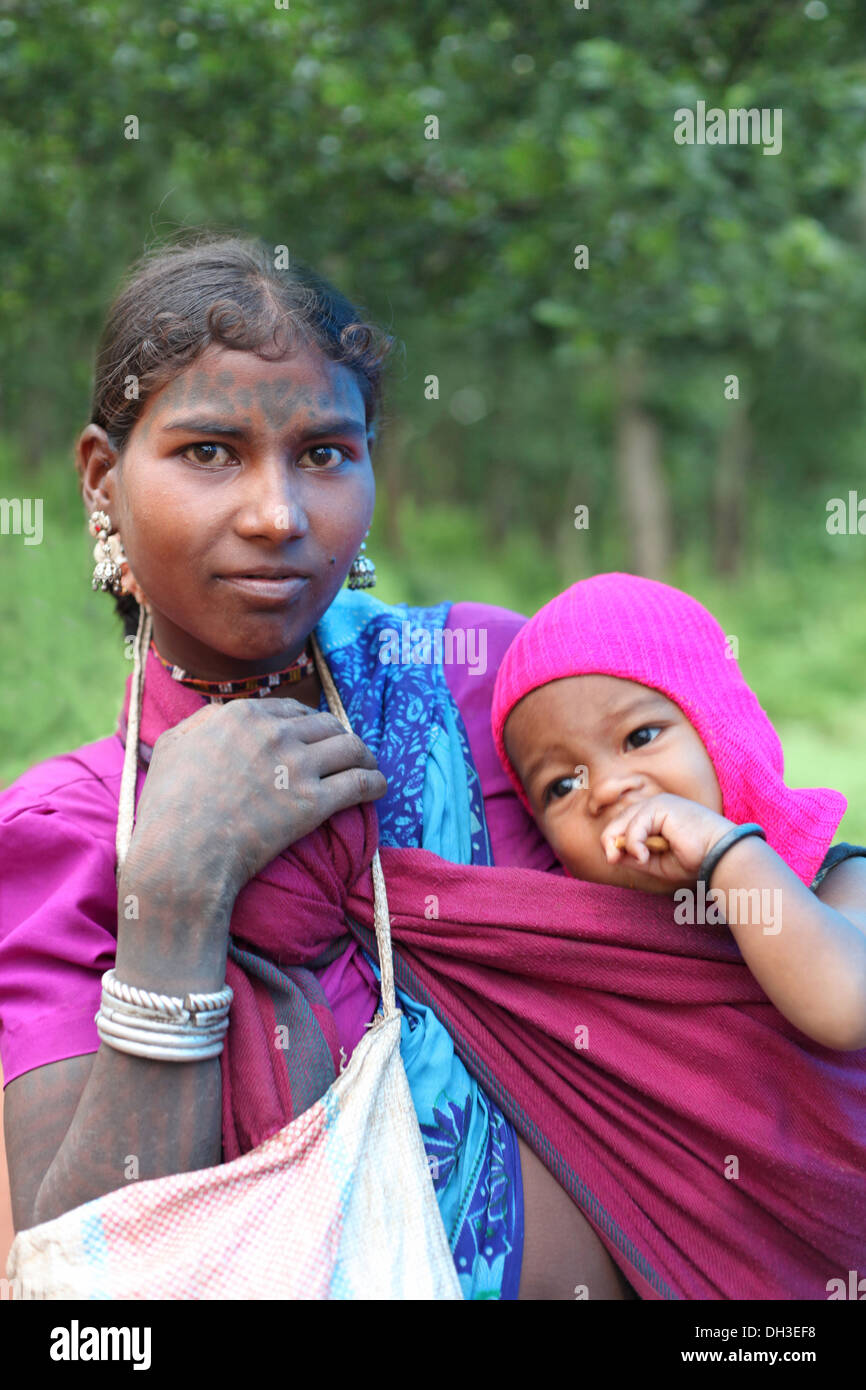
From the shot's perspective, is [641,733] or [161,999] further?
[641,733]

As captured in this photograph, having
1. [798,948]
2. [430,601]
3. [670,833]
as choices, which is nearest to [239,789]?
[670,833]

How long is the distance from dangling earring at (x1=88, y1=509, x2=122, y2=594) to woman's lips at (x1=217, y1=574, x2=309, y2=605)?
0.99 feet

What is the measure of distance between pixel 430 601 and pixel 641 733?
19.7ft

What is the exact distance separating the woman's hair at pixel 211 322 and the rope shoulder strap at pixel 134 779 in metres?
0.34

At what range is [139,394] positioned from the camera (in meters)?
1.82

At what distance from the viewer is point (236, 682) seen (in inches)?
77.2

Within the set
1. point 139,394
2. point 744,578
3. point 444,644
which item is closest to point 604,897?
point 444,644

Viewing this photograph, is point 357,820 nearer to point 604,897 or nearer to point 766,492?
point 604,897

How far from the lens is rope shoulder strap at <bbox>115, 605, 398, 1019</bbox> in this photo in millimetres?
1752

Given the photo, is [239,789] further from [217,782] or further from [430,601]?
[430,601]

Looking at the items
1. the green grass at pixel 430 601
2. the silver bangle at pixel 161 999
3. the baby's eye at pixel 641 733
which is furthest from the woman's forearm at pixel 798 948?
the green grass at pixel 430 601

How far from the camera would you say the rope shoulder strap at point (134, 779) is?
1752 mm

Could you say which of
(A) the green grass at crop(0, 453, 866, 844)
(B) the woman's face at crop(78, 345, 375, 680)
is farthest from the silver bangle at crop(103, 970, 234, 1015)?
(A) the green grass at crop(0, 453, 866, 844)

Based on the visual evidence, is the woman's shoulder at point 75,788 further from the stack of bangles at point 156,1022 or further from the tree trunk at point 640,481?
the tree trunk at point 640,481
